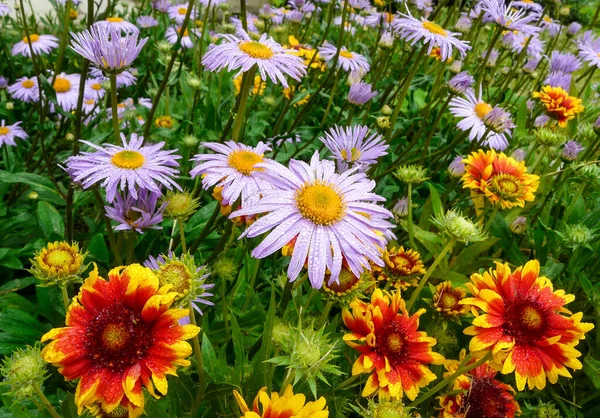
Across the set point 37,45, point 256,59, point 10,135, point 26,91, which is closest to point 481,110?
point 256,59

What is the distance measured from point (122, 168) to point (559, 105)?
1.80 m

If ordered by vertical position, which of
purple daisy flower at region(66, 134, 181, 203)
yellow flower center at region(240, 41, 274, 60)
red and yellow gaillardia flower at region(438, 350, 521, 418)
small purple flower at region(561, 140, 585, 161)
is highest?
yellow flower center at region(240, 41, 274, 60)

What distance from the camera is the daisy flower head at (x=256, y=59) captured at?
1385mm

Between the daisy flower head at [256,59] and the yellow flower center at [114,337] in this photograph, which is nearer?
the yellow flower center at [114,337]

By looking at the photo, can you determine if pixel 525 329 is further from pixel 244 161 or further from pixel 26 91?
pixel 26 91

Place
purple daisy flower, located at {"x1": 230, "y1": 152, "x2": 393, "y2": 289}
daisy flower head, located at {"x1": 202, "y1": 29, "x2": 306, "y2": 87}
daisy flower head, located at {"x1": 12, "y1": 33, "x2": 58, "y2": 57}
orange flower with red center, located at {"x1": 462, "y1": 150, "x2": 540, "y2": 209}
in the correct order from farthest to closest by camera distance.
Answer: daisy flower head, located at {"x1": 12, "y1": 33, "x2": 58, "y2": 57} → orange flower with red center, located at {"x1": 462, "y1": 150, "x2": 540, "y2": 209} → daisy flower head, located at {"x1": 202, "y1": 29, "x2": 306, "y2": 87} → purple daisy flower, located at {"x1": 230, "y1": 152, "x2": 393, "y2": 289}

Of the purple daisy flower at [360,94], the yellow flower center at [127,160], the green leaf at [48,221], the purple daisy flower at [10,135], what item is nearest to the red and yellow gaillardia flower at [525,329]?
the yellow flower center at [127,160]

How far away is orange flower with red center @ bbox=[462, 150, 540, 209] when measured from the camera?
1.52 m

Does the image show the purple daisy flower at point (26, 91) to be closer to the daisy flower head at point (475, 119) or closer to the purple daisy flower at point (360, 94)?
the purple daisy flower at point (360, 94)

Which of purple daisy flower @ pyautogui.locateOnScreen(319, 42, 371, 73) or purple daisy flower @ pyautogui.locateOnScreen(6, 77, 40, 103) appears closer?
purple daisy flower @ pyautogui.locateOnScreen(319, 42, 371, 73)

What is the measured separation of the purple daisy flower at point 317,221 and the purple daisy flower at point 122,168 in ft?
1.05

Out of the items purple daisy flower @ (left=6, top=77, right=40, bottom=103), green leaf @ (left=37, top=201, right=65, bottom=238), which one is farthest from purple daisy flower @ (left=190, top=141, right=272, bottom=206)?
purple daisy flower @ (left=6, top=77, right=40, bottom=103)

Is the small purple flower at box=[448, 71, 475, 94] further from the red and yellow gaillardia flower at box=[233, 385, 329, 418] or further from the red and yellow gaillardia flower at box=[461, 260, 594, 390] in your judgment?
the red and yellow gaillardia flower at box=[233, 385, 329, 418]

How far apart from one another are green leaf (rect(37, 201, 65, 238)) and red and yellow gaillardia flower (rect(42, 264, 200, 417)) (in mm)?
1089
